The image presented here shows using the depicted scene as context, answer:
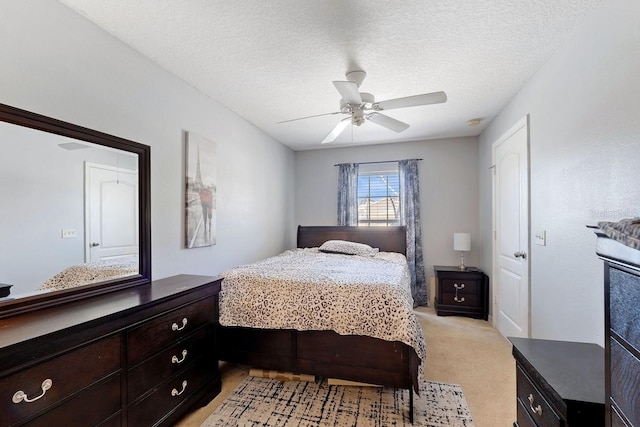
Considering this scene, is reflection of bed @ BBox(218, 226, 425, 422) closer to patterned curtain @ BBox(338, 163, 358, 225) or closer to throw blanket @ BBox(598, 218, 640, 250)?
throw blanket @ BBox(598, 218, 640, 250)

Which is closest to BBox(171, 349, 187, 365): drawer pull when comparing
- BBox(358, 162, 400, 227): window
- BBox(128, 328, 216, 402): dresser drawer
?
BBox(128, 328, 216, 402): dresser drawer

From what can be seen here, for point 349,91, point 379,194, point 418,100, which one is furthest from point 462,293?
point 349,91

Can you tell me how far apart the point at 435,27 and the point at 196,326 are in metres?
2.57

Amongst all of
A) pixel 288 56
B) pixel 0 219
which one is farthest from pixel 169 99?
pixel 0 219

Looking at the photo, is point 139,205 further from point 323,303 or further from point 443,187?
point 443,187

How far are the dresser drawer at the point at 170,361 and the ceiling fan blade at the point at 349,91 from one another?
79.6 inches

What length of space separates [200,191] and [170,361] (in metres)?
1.50

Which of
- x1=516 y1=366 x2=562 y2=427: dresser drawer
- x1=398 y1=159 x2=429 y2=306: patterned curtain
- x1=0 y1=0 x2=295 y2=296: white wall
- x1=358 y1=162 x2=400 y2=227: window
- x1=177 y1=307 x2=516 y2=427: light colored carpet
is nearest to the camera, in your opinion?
x1=516 y1=366 x2=562 y2=427: dresser drawer

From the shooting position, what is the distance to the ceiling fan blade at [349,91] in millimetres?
2061

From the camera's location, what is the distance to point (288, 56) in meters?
2.19

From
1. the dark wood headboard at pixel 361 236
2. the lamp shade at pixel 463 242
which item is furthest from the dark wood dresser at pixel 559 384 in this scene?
the dark wood headboard at pixel 361 236

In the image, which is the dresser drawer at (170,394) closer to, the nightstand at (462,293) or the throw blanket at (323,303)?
the throw blanket at (323,303)

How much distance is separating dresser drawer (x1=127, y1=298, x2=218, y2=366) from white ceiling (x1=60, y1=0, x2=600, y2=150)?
1846 millimetres

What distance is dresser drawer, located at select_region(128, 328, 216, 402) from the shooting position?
61.2 inches
